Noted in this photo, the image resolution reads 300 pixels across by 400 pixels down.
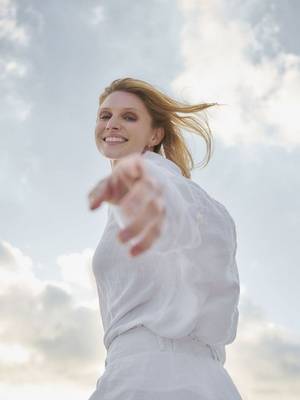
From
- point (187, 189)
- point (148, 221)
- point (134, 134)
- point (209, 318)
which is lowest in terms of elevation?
point (148, 221)

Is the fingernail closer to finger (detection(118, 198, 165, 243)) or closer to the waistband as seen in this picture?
finger (detection(118, 198, 165, 243))

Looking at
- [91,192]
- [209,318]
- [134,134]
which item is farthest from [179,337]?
[134,134]

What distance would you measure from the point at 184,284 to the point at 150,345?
35 centimetres

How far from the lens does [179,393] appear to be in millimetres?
3076

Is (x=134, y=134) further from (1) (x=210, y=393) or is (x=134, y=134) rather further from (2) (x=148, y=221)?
(2) (x=148, y=221)

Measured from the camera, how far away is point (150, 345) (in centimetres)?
324

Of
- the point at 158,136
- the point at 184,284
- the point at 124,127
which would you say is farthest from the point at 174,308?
the point at 158,136

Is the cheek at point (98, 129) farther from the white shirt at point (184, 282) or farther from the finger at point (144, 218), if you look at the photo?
the finger at point (144, 218)

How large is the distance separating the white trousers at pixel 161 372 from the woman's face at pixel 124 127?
1.57 meters

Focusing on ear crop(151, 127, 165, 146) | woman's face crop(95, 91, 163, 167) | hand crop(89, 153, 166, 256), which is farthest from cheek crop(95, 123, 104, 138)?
hand crop(89, 153, 166, 256)

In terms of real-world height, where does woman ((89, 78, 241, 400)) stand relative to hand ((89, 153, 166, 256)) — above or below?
above

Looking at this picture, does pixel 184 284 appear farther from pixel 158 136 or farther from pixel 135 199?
pixel 158 136

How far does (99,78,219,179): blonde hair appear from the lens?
4.88 metres

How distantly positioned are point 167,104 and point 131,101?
274 mm
